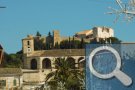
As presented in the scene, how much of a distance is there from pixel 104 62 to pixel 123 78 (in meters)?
0.72

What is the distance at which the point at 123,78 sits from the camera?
50.4ft

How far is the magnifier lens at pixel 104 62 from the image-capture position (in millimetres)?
15586

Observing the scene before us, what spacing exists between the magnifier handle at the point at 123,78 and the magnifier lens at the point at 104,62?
0.25 m

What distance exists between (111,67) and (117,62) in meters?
0.24

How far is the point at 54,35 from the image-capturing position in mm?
168125

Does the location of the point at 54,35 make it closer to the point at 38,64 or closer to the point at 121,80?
the point at 38,64

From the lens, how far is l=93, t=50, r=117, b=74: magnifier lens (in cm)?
1559

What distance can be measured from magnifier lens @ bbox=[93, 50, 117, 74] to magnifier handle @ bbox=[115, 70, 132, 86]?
0.83ft

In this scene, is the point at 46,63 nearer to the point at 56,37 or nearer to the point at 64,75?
the point at 56,37

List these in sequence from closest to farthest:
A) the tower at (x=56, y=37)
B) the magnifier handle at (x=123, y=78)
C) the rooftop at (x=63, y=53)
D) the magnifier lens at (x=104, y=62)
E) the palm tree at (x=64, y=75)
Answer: the magnifier handle at (x=123, y=78) < the magnifier lens at (x=104, y=62) < the palm tree at (x=64, y=75) < the rooftop at (x=63, y=53) < the tower at (x=56, y=37)

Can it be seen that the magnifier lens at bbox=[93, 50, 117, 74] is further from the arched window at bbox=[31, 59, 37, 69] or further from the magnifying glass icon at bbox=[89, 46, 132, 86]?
the arched window at bbox=[31, 59, 37, 69]

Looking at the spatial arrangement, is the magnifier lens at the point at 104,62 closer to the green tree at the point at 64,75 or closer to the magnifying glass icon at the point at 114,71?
the magnifying glass icon at the point at 114,71

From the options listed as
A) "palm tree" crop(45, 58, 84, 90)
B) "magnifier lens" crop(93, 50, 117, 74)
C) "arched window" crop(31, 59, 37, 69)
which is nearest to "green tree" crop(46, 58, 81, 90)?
"palm tree" crop(45, 58, 84, 90)

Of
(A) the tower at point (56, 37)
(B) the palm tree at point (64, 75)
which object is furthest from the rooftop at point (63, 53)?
(B) the palm tree at point (64, 75)
